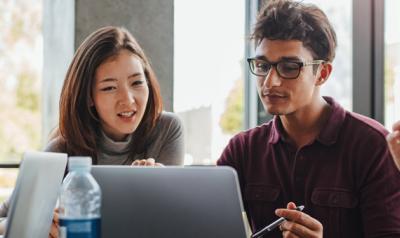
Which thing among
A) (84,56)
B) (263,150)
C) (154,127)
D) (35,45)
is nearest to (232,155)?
(263,150)

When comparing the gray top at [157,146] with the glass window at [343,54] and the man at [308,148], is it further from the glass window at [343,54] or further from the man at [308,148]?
the glass window at [343,54]

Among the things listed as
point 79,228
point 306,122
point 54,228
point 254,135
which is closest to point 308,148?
point 306,122

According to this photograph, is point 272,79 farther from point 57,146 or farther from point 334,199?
point 57,146

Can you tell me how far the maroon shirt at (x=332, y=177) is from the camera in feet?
5.24

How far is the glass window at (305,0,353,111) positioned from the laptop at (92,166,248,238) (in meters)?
1.24

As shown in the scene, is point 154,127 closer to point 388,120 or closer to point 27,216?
point 388,120

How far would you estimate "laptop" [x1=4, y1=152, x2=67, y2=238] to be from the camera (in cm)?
105

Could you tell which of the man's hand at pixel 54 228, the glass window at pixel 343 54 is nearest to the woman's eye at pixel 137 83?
the glass window at pixel 343 54

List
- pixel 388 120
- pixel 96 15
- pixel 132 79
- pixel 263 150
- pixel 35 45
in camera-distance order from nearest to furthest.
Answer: pixel 263 150, pixel 132 79, pixel 388 120, pixel 96 15, pixel 35 45

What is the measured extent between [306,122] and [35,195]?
96 cm

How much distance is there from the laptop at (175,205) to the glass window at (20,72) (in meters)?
2.43

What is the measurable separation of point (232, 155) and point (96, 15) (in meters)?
1.39

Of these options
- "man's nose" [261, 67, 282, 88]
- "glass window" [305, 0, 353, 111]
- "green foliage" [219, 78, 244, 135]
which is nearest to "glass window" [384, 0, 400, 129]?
"glass window" [305, 0, 353, 111]

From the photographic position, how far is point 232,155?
1.87m
